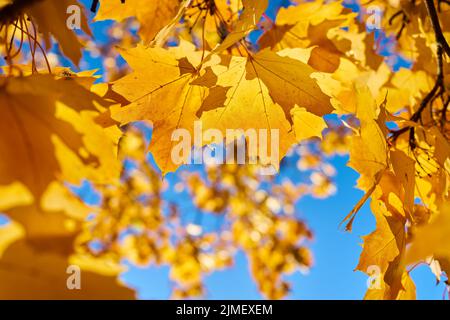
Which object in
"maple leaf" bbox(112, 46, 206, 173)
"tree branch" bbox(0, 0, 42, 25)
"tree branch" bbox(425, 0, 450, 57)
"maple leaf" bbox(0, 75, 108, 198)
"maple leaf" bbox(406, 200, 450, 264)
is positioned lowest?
"maple leaf" bbox(406, 200, 450, 264)

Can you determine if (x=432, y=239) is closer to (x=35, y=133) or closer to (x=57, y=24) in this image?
(x=35, y=133)

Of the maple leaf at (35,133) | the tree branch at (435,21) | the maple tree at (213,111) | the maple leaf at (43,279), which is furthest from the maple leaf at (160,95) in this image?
the tree branch at (435,21)

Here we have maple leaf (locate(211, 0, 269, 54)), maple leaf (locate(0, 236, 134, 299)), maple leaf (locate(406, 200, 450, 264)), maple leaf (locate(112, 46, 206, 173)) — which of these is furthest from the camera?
maple leaf (locate(112, 46, 206, 173))

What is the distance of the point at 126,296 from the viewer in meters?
0.53

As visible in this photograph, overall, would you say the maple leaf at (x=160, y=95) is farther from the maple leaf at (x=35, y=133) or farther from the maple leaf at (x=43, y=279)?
the maple leaf at (x=43, y=279)

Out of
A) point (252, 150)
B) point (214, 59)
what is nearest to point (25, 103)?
point (214, 59)

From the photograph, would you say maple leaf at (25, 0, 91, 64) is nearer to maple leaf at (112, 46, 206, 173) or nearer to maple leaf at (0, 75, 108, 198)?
maple leaf at (112, 46, 206, 173)

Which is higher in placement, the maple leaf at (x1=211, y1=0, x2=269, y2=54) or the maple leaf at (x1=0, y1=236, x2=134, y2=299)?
the maple leaf at (x1=211, y1=0, x2=269, y2=54)

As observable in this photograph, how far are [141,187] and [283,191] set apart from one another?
3.52 meters

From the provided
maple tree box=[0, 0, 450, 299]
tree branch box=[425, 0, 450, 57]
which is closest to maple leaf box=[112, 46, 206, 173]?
maple tree box=[0, 0, 450, 299]

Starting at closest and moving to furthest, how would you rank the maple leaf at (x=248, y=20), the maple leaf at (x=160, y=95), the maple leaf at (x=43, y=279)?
1. the maple leaf at (x=43, y=279)
2. the maple leaf at (x=248, y=20)
3. the maple leaf at (x=160, y=95)

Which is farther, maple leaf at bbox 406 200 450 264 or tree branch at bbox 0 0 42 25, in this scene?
tree branch at bbox 0 0 42 25

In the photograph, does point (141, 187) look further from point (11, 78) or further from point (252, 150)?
point (11, 78)

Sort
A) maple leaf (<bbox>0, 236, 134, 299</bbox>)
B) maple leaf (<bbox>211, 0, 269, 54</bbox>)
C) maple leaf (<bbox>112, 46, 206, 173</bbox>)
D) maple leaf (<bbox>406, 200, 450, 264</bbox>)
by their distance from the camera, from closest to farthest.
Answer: maple leaf (<bbox>406, 200, 450, 264</bbox>), maple leaf (<bbox>0, 236, 134, 299</bbox>), maple leaf (<bbox>211, 0, 269, 54</bbox>), maple leaf (<bbox>112, 46, 206, 173</bbox>)
